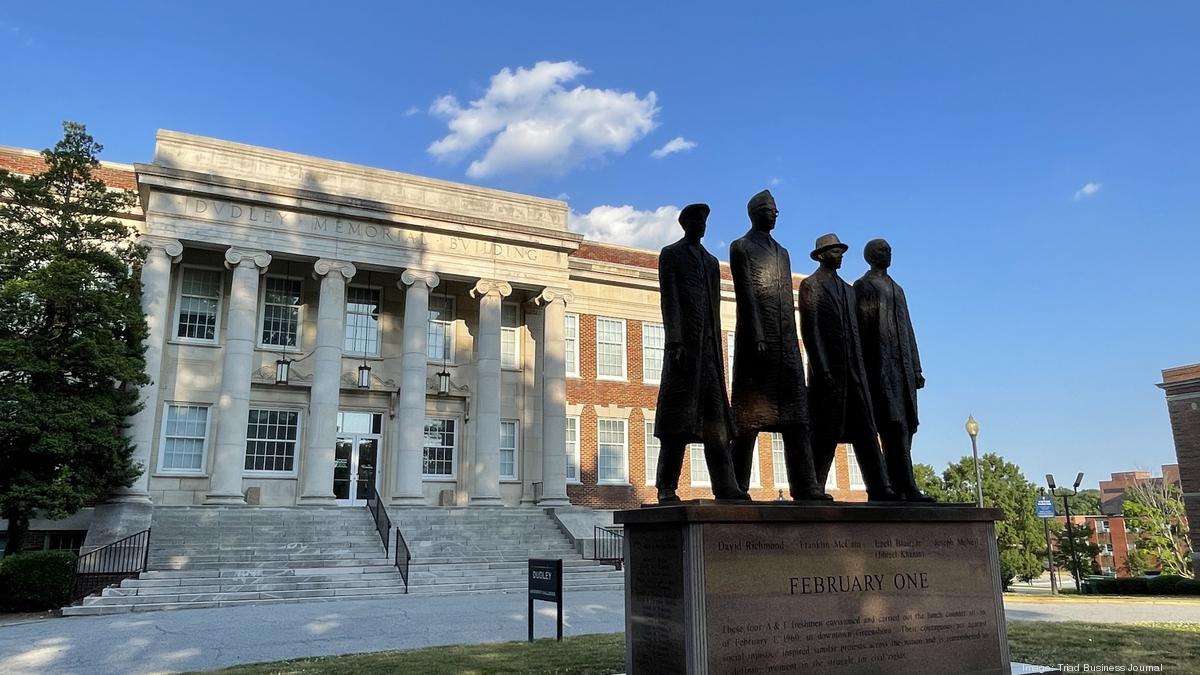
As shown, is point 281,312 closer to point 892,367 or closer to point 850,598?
point 892,367

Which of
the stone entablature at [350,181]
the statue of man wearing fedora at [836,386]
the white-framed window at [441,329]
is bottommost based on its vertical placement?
the statue of man wearing fedora at [836,386]

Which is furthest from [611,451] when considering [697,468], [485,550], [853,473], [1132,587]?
[1132,587]

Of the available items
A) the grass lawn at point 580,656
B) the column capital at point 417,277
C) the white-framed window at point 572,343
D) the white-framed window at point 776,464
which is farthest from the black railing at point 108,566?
the white-framed window at point 776,464

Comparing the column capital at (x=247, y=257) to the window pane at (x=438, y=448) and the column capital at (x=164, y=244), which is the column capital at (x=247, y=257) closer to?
the column capital at (x=164, y=244)

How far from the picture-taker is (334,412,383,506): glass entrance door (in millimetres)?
25047

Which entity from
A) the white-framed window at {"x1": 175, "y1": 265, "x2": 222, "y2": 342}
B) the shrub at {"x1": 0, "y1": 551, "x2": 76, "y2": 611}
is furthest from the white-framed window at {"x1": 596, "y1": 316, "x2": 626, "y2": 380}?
the shrub at {"x1": 0, "y1": 551, "x2": 76, "y2": 611}

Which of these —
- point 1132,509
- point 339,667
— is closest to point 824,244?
point 339,667

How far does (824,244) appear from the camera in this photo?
819cm

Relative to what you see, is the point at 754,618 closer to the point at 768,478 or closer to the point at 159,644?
the point at 159,644

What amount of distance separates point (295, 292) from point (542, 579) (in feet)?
59.6

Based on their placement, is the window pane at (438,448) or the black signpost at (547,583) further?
the window pane at (438,448)

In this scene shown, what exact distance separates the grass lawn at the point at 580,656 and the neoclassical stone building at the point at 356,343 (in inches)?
567

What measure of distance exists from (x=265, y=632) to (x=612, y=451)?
62.8 ft

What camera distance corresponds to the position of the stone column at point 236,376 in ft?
70.5
